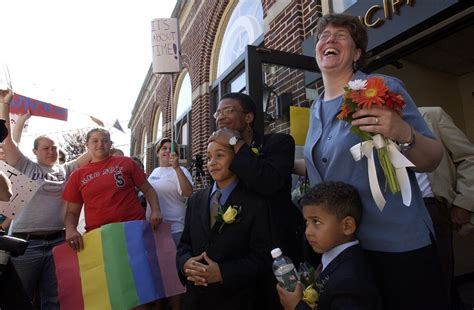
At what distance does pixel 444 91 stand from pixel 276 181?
16.7ft

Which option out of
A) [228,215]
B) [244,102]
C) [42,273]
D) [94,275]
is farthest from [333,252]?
[42,273]

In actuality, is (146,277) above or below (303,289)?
below

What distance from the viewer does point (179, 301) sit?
139 inches

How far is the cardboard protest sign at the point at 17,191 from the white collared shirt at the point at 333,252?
9.41ft

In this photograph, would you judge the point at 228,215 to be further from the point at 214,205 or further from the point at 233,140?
the point at 233,140

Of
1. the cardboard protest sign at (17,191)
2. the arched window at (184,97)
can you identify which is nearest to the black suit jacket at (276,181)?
the cardboard protest sign at (17,191)

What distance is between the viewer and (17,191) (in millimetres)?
3141

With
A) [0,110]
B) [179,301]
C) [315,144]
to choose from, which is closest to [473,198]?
[315,144]

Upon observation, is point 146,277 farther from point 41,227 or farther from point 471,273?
point 471,273

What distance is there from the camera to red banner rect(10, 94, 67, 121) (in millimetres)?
3828

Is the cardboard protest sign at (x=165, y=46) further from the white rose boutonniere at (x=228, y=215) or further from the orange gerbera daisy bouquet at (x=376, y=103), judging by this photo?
the orange gerbera daisy bouquet at (x=376, y=103)

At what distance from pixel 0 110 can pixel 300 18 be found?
3507 mm

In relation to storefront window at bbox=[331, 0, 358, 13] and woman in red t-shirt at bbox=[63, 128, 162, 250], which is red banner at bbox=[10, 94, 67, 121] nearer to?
woman in red t-shirt at bbox=[63, 128, 162, 250]

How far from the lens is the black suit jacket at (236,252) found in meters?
1.78
